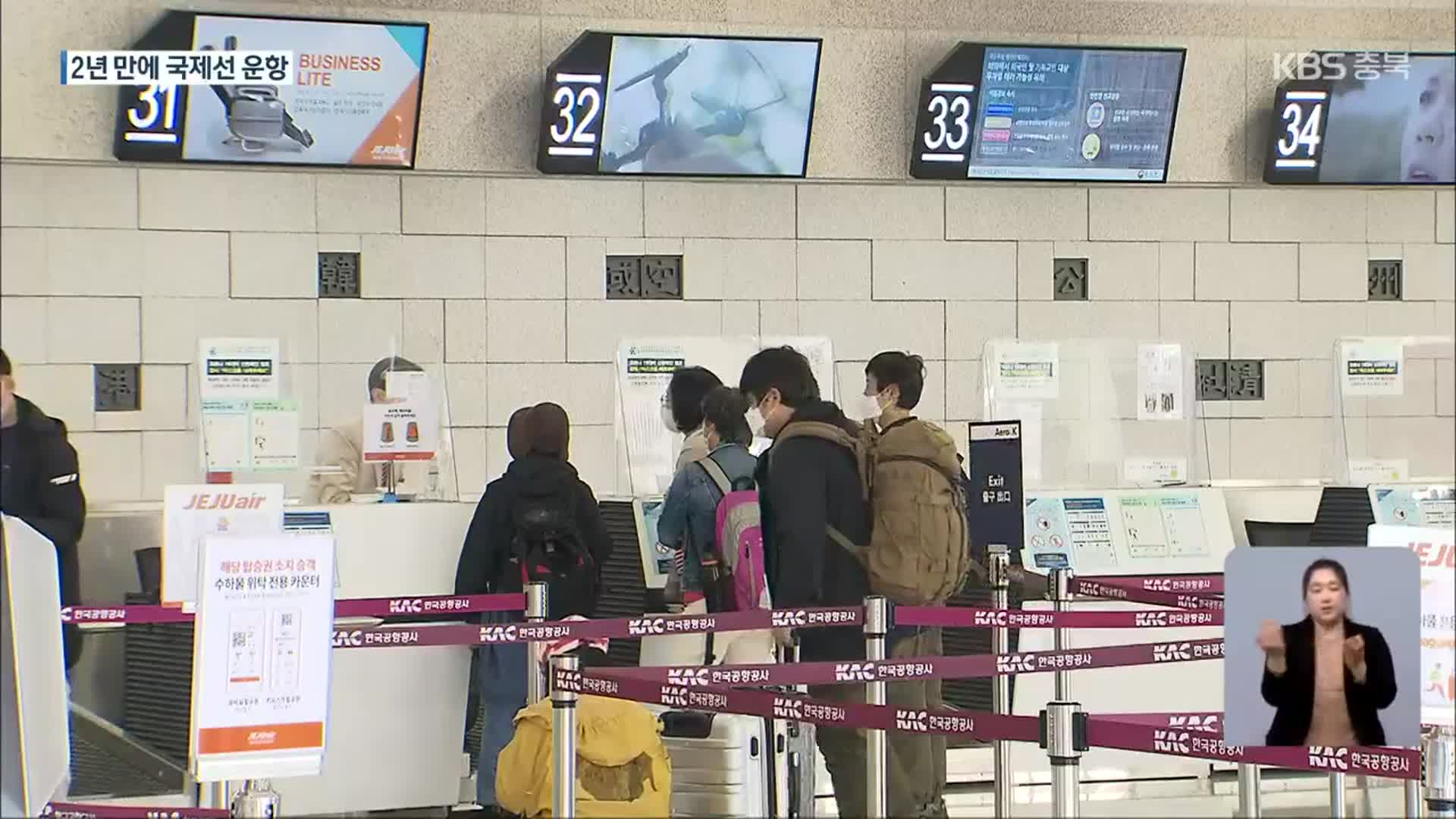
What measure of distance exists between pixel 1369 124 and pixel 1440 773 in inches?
222

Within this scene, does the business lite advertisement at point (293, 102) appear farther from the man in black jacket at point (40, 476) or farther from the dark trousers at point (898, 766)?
the dark trousers at point (898, 766)

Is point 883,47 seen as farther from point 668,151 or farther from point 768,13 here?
point 668,151

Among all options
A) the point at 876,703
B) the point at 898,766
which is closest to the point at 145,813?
the point at 876,703

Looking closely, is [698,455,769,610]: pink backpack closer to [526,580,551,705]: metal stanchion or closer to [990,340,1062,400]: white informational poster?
[526,580,551,705]: metal stanchion

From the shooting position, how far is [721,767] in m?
5.72

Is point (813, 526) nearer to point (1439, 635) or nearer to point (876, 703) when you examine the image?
point (876, 703)

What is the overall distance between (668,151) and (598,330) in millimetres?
781

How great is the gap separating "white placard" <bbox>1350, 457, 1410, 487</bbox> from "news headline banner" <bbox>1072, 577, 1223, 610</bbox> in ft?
5.22

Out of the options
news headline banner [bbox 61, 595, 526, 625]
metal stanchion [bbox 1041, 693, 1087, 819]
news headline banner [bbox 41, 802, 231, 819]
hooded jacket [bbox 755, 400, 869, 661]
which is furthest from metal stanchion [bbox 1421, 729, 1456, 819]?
news headline banner [bbox 61, 595, 526, 625]

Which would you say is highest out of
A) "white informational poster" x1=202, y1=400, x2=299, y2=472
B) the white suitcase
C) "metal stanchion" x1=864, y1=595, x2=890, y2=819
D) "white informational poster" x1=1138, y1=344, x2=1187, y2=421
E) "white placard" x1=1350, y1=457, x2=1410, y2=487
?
"white informational poster" x1=1138, y1=344, x2=1187, y2=421

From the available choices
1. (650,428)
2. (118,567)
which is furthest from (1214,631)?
(118,567)

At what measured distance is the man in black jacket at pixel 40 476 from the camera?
236 inches

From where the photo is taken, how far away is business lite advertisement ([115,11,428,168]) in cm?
662

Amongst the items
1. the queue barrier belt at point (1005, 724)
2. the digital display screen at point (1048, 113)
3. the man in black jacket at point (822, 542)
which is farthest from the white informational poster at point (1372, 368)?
the queue barrier belt at point (1005, 724)
